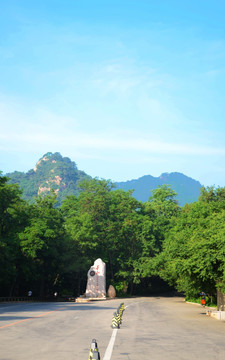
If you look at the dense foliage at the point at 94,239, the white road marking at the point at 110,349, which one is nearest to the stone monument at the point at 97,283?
the dense foliage at the point at 94,239

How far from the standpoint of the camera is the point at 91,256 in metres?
78.2

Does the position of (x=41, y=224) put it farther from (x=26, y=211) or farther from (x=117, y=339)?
(x=117, y=339)

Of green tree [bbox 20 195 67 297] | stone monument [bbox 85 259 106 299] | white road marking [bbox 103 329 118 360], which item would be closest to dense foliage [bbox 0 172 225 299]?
green tree [bbox 20 195 67 297]

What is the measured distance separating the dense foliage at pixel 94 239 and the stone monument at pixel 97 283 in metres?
1.95

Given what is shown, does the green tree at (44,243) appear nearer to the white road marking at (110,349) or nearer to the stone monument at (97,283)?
Result: the stone monument at (97,283)

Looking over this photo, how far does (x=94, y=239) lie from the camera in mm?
76438

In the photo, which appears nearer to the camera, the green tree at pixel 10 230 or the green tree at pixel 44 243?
the green tree at pixel 10 230

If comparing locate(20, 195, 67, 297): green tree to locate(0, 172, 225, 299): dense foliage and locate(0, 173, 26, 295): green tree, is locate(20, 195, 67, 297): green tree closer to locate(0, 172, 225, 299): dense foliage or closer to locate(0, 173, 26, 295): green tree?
locate(0, 172, 225, 299): dense foliage

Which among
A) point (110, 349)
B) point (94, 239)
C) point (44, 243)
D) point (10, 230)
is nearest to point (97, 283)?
point (94, 239)

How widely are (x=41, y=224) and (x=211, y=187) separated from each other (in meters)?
29.6

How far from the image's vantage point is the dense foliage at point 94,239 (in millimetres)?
54375

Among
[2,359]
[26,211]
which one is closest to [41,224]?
[26,211]

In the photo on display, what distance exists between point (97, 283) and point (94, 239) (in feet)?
26.5

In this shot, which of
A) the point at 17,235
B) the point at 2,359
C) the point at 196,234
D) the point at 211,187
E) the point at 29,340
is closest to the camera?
the point at 2,359
